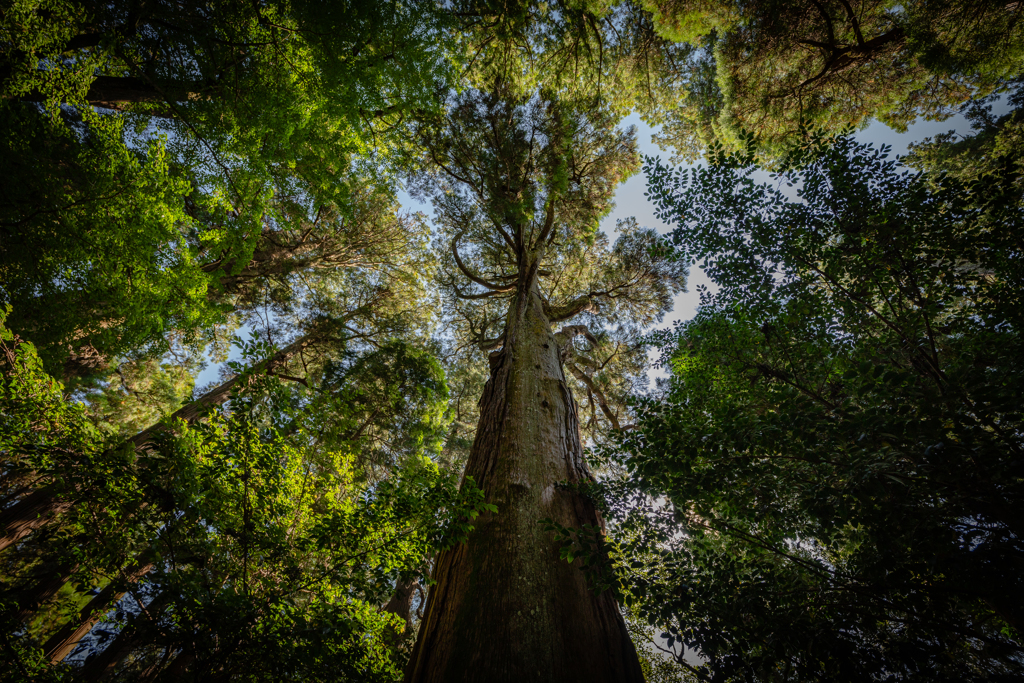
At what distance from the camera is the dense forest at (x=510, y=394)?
171 centimetres

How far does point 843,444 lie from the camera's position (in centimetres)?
189

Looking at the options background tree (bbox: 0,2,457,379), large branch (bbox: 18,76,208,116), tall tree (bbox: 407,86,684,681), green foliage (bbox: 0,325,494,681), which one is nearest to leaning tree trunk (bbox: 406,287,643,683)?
tall tree (bbox: 407,86,684,681)

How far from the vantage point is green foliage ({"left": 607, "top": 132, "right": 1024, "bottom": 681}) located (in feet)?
5.07

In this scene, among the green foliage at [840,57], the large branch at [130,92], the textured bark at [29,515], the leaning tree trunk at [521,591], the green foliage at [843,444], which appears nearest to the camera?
the green foliage at [843,444]

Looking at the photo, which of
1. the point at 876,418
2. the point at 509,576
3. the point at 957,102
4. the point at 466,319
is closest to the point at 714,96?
the point at 957,102

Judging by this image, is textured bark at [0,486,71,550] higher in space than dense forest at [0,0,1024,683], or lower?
lower

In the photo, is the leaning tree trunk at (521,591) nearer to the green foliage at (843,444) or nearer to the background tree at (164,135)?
the green foliage at (843,444)

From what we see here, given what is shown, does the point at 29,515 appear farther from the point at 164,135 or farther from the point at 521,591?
the point at 521,591

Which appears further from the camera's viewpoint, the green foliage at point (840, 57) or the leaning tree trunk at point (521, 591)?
the green foliage at point (840, 57)

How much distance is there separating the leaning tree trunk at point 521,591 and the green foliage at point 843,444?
340mm

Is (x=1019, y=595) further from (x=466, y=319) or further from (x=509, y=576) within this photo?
(x=466, y=319)

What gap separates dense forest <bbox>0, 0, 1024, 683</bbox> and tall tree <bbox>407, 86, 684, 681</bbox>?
29 millimetres

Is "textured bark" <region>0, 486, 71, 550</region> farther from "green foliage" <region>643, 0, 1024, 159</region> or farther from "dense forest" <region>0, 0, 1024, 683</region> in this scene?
"green foliage" <region>643, 0, 1024, 159</region>

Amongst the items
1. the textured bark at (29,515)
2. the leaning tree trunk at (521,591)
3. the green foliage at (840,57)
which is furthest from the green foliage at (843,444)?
the textured bark at (29,515)
